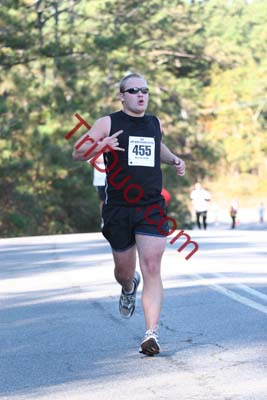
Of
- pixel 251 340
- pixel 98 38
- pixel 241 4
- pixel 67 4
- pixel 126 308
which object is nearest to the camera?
pixel 251 340

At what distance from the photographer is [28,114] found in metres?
45.8

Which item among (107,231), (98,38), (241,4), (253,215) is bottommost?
(253,215)

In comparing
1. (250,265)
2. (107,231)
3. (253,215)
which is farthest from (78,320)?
(253,215)

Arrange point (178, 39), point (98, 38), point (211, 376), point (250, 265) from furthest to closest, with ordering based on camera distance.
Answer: point (178, 39) → point (98, 38) → point (250, 265) → point (211, 376)

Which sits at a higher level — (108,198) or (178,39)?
(178,39)

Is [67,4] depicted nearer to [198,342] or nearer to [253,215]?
[253,215]

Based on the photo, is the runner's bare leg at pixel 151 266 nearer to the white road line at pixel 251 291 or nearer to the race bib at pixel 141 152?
the race bib at pixel 141 152

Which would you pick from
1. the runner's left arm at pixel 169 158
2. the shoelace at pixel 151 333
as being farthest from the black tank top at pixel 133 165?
the shoelace at pixel 151 333

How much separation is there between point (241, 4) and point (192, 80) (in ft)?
209

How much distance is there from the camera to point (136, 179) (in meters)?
8.72

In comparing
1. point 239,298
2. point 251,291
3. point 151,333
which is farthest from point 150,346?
point 251,291

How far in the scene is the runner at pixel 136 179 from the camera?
28.6 ft

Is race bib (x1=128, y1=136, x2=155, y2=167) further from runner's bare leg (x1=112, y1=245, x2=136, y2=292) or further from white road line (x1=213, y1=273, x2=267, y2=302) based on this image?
white road line (x1=213, y1=273, x2=267, y2=302)

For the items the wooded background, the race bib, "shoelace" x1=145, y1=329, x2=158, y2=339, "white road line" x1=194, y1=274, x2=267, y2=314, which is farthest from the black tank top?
the wooded background
